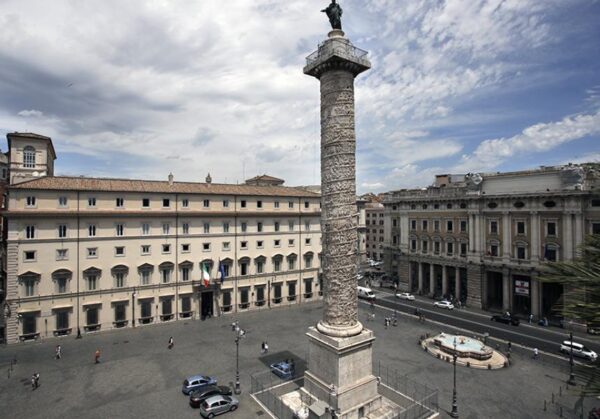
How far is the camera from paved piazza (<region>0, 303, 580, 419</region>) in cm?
1997

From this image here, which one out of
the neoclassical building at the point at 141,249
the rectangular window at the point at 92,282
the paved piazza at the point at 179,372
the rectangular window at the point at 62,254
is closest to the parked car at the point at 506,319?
the paved piazza at the point at 179,372

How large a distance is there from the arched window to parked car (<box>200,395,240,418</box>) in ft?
121

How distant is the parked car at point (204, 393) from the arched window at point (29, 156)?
117 feet

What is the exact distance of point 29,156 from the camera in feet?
134

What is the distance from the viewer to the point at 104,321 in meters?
33.2

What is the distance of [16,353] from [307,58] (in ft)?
102

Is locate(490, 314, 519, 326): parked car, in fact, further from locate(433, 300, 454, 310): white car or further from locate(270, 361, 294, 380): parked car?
locate(270, 361, 294, 380): parked car

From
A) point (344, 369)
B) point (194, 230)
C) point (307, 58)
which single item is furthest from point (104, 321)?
point (307, 58)

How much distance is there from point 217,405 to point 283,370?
18.7 feet

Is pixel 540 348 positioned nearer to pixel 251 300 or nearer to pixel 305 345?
pixel 305 345

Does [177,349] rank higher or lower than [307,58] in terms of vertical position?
lower

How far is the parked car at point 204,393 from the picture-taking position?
65.4ft

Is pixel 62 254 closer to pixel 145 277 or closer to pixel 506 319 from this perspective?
pixel 145 277

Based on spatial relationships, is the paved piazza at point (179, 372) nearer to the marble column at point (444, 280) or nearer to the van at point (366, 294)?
the van at point (366, 294)
